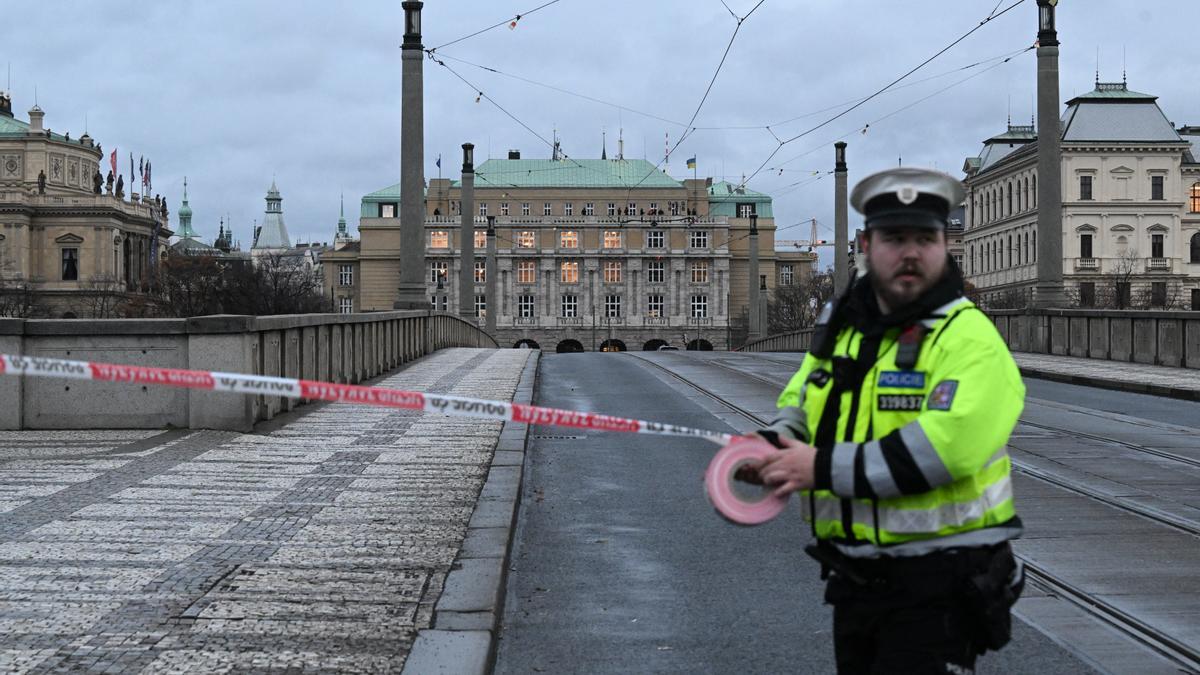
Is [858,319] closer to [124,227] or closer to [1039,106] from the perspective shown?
[1039,106]

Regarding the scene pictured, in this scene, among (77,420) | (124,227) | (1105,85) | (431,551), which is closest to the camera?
(431,551)

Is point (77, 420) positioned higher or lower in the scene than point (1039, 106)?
lower

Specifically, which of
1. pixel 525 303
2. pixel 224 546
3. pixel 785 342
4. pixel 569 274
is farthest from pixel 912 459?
pixel 525 303

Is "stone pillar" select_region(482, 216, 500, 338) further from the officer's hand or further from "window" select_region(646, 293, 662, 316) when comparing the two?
"window" select_region(646, 293, 662, 316)

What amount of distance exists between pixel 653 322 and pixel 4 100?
7260 centimetres

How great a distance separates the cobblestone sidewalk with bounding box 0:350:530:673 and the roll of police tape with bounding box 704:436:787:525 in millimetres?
2230

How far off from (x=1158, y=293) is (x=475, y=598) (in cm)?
8879

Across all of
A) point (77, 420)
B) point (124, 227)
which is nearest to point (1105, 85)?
point (124, 227)

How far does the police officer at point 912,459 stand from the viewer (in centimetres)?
329

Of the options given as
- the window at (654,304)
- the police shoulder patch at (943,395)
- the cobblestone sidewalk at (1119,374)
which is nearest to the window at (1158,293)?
the window at (654,304)

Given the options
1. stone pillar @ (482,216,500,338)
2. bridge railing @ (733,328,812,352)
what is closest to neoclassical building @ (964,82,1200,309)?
bridge railing @ (733,328,812,352)

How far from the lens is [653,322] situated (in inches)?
5300

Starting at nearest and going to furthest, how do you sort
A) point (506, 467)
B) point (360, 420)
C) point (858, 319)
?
1. point (858, 319)
2. point (506, 467)
3. point (360, 420)

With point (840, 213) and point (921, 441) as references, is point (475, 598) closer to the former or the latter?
point (921, 441)
